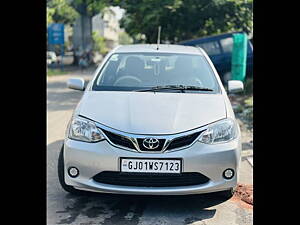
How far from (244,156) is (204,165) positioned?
98.6 inches

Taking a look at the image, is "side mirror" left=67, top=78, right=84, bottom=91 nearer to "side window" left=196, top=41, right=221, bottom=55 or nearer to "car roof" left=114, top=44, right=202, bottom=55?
"car roof" left=114, top=44, right=202, bottom=55

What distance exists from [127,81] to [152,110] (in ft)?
2.98

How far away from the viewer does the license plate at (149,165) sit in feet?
11.6

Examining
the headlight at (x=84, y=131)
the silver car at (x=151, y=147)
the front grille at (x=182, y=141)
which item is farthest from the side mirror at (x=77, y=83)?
the front grille at (x=182, y=141)

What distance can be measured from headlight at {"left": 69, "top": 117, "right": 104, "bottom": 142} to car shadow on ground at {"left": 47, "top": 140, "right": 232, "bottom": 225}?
62cm

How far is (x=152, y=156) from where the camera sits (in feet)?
11.6

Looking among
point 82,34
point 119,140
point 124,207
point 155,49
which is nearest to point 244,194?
point 124,207

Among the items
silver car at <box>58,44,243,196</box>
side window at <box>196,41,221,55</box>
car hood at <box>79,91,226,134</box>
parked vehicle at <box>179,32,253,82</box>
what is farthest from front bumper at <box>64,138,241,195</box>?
side window at <box>196,41,221,55</box>

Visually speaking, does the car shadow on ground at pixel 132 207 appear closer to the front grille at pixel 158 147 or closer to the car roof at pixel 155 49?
the front grille at pixel 158 147

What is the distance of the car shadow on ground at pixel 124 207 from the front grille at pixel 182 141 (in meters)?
0.59

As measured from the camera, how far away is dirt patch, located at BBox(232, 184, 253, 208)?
169 inches

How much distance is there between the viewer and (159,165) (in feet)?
11.6

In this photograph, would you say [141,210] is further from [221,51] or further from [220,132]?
[221,51]
